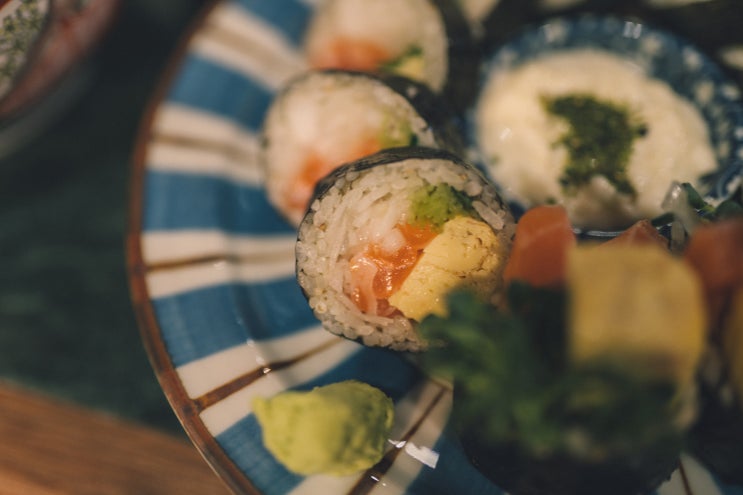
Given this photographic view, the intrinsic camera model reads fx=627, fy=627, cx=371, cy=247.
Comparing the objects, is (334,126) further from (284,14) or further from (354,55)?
(284,14)

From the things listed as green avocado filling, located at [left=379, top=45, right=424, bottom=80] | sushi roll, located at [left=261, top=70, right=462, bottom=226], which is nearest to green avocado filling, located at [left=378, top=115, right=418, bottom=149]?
sushi roll, located at [left=261, top=70, right=462, bottom=226]

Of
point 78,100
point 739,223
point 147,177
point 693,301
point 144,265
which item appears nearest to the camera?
point 693,301

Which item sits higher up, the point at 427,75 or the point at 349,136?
the point at 427,75

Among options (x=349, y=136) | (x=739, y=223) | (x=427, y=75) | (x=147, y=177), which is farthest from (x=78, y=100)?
(x=739, y=223)

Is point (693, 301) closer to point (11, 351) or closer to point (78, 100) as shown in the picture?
point (11, 351)

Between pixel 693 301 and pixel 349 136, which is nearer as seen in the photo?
pixel 693 301

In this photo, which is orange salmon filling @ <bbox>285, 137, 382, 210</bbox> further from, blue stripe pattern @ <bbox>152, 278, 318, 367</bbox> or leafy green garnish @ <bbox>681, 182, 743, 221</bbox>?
leafy green garnish @ <bbox>681, 182, 743, 221</bbox>

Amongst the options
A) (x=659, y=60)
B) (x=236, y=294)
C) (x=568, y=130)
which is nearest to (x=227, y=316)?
(x=236, y=294)
